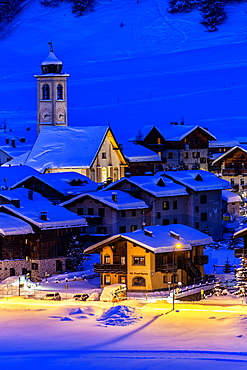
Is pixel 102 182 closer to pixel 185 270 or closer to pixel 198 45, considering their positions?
pixel 185 270

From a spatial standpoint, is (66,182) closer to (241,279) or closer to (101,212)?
(101,212)

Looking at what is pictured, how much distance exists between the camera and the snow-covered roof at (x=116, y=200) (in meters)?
61.4

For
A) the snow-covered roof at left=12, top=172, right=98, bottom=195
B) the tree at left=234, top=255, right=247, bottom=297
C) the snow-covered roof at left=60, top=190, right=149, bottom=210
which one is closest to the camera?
the tree at left=234, top=255, right=247, bottom=297

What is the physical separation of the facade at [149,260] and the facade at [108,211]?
316 inches

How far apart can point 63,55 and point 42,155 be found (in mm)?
76062

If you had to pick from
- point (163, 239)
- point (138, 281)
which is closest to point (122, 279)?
point (138, 281)

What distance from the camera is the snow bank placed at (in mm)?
44750

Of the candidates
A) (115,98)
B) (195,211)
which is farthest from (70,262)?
(115,98)

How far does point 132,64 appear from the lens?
14475cm

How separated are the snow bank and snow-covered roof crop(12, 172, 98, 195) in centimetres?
2045

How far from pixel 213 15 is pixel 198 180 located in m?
94.6

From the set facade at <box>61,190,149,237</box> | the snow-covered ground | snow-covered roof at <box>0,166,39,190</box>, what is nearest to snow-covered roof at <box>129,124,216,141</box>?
snow-covered roof at <box>0,166,39,190</box>

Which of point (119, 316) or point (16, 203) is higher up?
point (16, 203)

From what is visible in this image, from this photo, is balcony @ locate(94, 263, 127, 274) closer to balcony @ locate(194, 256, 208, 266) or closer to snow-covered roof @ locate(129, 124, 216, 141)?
balcony @ locate(194, 256, 208, 266)
